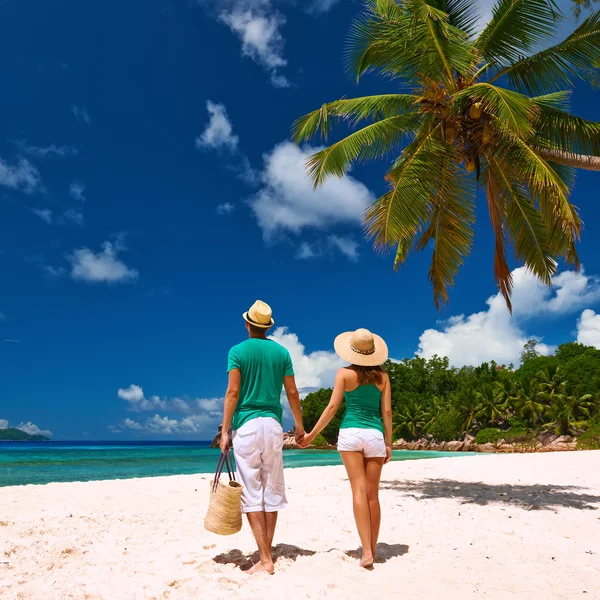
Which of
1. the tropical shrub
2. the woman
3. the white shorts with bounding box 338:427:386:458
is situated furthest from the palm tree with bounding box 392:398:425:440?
the white shorts with bounding box 338:427:386:458

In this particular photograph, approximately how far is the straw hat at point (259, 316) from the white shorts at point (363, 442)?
115 cm

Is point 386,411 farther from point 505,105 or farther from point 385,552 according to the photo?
point 505,105

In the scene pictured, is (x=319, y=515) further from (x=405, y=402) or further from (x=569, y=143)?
(x=405, y=402)

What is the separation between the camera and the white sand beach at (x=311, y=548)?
3.96 m

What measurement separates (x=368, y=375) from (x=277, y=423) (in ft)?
2.90

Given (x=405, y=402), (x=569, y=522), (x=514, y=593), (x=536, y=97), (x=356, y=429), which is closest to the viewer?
(x=514, y=593)

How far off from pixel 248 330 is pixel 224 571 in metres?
1.98

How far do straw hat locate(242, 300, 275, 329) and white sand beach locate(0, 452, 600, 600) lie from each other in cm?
202

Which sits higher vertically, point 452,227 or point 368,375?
point 452,227

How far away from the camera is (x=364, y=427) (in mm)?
4508

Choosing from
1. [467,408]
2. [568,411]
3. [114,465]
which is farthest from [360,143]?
[467,408]

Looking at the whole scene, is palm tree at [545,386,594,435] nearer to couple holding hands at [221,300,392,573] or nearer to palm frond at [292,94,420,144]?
palm frond at [292,94,420,144]

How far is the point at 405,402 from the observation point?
5706cm

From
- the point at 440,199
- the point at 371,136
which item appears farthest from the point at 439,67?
the point at 440,199
